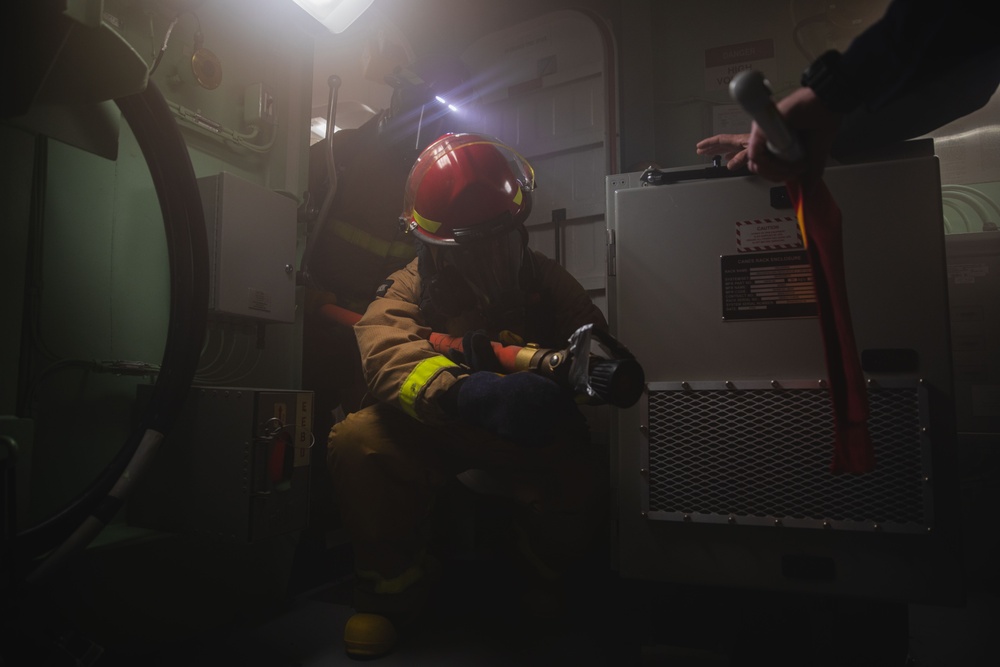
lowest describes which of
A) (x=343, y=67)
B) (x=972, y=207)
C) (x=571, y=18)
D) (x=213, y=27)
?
(x=972, y=207)

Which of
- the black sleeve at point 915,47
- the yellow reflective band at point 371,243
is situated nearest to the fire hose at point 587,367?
the black sleeve at point 915,47

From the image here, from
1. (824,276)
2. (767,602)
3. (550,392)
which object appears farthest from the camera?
(767,602)

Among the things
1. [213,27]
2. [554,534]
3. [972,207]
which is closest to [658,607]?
[554,534]

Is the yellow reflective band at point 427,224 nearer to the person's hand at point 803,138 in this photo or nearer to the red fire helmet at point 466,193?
the red fire helmet at point 466,193

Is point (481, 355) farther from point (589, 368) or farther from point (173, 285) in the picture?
point (173, 285)

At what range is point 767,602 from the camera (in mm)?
1516

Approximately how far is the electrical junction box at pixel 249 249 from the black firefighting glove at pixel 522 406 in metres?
1.09

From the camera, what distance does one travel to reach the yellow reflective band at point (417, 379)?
155 cm

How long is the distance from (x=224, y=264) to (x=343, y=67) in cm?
294

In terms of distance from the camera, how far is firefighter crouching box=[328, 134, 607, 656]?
1.69m

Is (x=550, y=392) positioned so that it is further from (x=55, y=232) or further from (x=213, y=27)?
(x=213, y=27)

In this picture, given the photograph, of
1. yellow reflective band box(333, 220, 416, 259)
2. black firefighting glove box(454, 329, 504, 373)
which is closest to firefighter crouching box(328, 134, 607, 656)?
black firefighting glove box(454, 329, 504, 373)

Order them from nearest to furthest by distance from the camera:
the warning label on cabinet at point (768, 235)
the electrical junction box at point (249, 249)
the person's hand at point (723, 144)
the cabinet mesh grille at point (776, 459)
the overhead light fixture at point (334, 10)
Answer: the cabinet mesh grille at point (776, 459) < the warning label on cabinet at point (768, 235) < the person's hand at point (723, 144) < the electrical junction box at point (249, 249) < the overhead light fixture at point (334, 10)

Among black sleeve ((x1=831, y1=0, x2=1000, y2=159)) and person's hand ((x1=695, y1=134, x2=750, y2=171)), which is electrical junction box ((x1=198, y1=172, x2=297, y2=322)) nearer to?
person's hand ((x1=695, y1=134, x2=750, y2=171))
